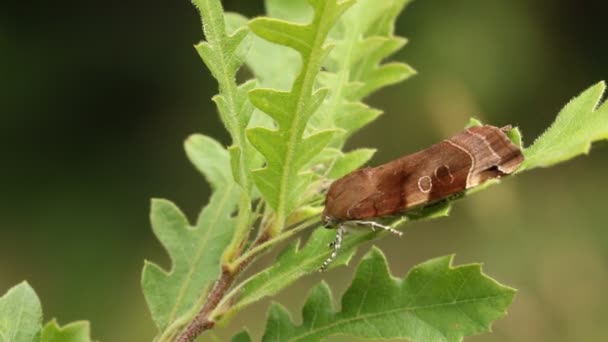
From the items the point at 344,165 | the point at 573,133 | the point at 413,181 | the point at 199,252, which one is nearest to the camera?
the point at 573,133

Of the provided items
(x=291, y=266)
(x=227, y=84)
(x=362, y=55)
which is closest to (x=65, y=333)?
(x=291, y=266)

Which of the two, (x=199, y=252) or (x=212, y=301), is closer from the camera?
(x=212, y=301)

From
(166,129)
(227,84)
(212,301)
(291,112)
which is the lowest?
(212,301)

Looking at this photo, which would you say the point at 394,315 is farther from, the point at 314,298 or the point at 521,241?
the point at 521,241

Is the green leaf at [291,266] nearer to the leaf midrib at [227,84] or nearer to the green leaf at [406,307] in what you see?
the green leaf at [406,307]

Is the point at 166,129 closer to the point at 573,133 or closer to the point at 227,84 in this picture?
the point at 227,84

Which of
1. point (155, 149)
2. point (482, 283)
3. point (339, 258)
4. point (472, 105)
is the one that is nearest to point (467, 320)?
point (482, 283)

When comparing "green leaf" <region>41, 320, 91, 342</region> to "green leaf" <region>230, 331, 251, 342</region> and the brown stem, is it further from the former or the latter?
"green leaf" <region>230, 331, 251, 342</region>

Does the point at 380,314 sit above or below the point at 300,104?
below
